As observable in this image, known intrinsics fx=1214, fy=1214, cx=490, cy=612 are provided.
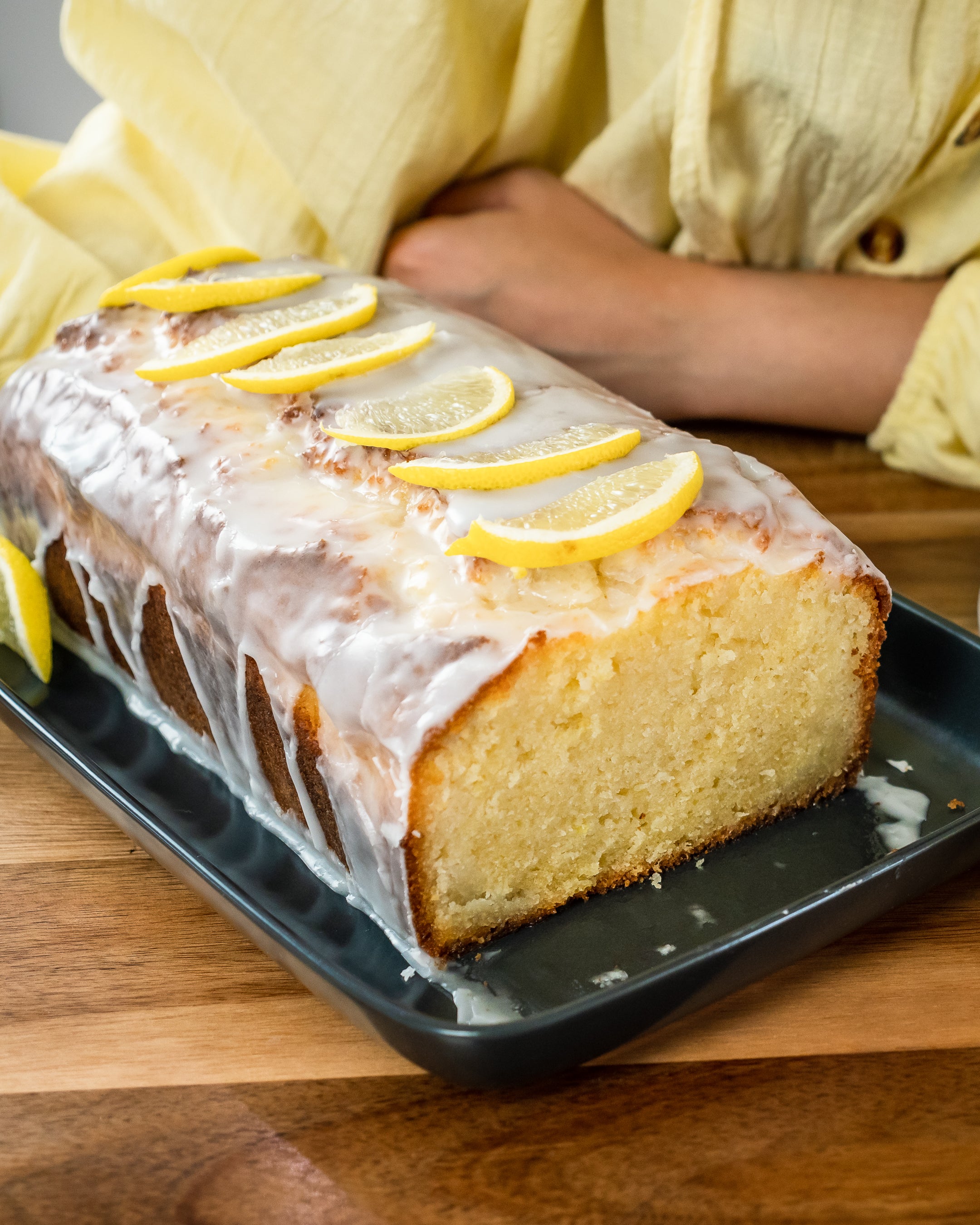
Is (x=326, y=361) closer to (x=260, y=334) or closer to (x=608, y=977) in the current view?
(x=260, y=334)

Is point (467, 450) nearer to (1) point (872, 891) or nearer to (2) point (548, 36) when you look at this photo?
(1) point (872, 891)

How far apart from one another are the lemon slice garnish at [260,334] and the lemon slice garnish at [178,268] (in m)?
0.16

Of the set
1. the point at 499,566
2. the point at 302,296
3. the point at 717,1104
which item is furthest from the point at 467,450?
the point at 717,1104

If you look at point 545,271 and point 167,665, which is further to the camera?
point 545,271

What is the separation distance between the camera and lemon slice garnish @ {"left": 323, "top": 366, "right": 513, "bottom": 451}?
4.01 ft

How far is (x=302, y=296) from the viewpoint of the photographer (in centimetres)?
162

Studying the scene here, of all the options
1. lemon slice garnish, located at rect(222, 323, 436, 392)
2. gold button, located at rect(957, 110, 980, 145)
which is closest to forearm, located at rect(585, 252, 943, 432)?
gold button, located at rect(957, 110, 980, 145)

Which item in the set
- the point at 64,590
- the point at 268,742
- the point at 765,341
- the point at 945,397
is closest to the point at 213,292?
the point at 64,590

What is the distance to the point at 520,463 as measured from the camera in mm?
1130

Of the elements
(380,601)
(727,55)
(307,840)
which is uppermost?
(727,55)

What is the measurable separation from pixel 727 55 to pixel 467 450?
3.47 feet

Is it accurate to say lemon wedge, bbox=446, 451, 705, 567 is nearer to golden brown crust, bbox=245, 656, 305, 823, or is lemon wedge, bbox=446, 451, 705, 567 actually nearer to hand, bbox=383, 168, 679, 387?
golden brown crust, bbox=245, 656, 305, 823

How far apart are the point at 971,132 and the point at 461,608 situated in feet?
4.62

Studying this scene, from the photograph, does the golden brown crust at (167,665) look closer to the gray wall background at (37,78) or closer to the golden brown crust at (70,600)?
the golden brown crust at (70,600)
